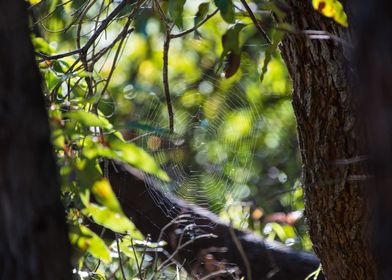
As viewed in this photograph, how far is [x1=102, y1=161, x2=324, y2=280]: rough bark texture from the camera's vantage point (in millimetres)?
2922

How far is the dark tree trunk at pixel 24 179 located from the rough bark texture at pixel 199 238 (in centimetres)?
178

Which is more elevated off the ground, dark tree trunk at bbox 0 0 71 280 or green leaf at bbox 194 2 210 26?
green leaf at bbox 194 2 210 26

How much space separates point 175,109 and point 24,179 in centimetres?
288

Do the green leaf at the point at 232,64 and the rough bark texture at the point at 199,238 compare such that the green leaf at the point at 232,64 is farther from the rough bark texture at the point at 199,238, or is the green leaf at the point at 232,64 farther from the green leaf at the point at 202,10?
the rough bark texture at the point at 199,238

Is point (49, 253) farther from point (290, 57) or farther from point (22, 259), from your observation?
point (290, 57)

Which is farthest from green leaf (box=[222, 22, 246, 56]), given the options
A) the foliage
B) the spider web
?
the spider web

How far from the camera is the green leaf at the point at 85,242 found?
1.44 m

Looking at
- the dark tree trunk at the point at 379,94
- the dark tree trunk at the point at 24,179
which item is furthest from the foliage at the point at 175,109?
the dark tree trunk at the point at 379,94

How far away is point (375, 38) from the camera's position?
913 mm

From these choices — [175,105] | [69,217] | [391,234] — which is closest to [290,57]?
[69,217]

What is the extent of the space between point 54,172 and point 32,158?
4 cm

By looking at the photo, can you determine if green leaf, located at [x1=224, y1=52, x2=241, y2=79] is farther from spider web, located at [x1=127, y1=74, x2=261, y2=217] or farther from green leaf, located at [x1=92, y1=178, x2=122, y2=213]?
spider web, located at [x1=127, y1=74, x2=261, y2=217]

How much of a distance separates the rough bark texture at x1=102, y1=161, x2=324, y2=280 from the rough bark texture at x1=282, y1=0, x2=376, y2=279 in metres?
0.72

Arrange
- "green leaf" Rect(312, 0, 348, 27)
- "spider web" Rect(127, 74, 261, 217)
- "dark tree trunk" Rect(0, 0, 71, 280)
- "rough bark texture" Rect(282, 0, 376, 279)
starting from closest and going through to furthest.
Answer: "dark tree trunk" Rect(0, 0, 71, 280) → "green leaf" Rect(312, 0, 348, 27) → "rough bark texture" Rect(282, 0, 376, 279) → "spider web" Rect(127, 74, 261, 217)
